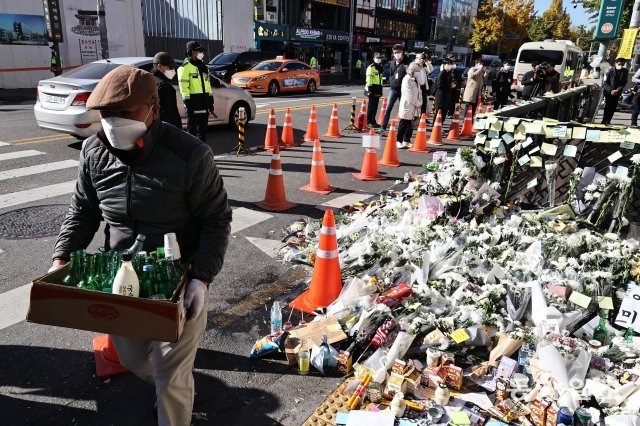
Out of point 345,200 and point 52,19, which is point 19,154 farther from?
point 52,19

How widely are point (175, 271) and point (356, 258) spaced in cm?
269

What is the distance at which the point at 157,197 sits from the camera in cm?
233

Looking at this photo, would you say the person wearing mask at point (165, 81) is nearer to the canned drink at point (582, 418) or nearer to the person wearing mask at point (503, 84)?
the canned drink at point (582, 418)

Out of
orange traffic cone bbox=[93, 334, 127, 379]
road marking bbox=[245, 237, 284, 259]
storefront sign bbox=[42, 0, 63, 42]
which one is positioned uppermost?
storefront sign bbox=[42, 0, 63, 42]

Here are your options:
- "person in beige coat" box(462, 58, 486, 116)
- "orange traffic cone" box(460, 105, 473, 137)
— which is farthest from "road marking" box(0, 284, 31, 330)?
"person in beige coat" box(462, 58, 486, 116)

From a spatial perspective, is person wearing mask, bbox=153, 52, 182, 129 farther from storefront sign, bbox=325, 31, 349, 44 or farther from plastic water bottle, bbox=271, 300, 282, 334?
storefront sign, bbox=325, 31, 349, 44

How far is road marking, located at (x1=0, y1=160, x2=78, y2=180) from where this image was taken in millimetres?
7547

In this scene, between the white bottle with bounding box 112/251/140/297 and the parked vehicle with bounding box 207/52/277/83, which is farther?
the parked vehicle with bounding box 207/52/277/83

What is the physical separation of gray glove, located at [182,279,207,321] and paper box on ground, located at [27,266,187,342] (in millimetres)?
66

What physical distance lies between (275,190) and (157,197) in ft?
14.5

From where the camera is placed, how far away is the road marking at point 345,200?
697 centimetres

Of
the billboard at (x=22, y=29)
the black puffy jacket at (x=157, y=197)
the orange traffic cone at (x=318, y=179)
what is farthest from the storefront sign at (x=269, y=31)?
the black puffy jacket at (x=157, y=197)

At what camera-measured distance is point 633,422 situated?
8.87ft

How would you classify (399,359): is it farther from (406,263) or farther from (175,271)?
(175,271)
